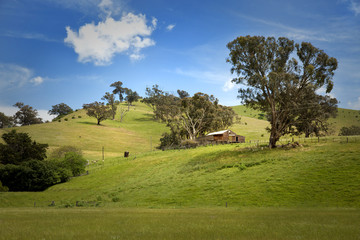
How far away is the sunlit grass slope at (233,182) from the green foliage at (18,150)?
64.5 feet

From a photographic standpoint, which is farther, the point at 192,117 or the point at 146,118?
the point at 146,118

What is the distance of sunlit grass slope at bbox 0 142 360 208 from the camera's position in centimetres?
2998

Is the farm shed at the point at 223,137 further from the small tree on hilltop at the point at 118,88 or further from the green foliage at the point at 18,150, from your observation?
the small tree on hilltop at the point at 118,88

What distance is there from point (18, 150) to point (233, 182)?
65708 mm

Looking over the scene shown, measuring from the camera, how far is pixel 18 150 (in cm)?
7319

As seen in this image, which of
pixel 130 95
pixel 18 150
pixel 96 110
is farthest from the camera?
pixel 130 95

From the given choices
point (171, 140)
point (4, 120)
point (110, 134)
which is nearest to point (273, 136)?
point (171, 140)

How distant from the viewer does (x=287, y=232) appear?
9.95 meters

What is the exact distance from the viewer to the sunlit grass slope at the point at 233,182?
30.0 m

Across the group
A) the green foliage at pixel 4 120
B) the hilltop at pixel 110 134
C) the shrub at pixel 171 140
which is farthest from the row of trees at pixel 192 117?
the green foliage at pixel 4 120

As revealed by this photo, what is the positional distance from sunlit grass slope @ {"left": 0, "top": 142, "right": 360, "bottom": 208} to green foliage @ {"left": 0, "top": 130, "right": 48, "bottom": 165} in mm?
19660

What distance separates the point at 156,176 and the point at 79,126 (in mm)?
91410

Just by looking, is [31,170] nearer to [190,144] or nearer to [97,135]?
[190,144]

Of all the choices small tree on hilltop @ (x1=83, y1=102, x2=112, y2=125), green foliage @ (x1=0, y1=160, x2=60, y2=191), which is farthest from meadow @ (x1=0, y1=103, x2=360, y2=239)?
small tree on hilltop @ (x1=83, y1=102, x2=112, y2=125)
